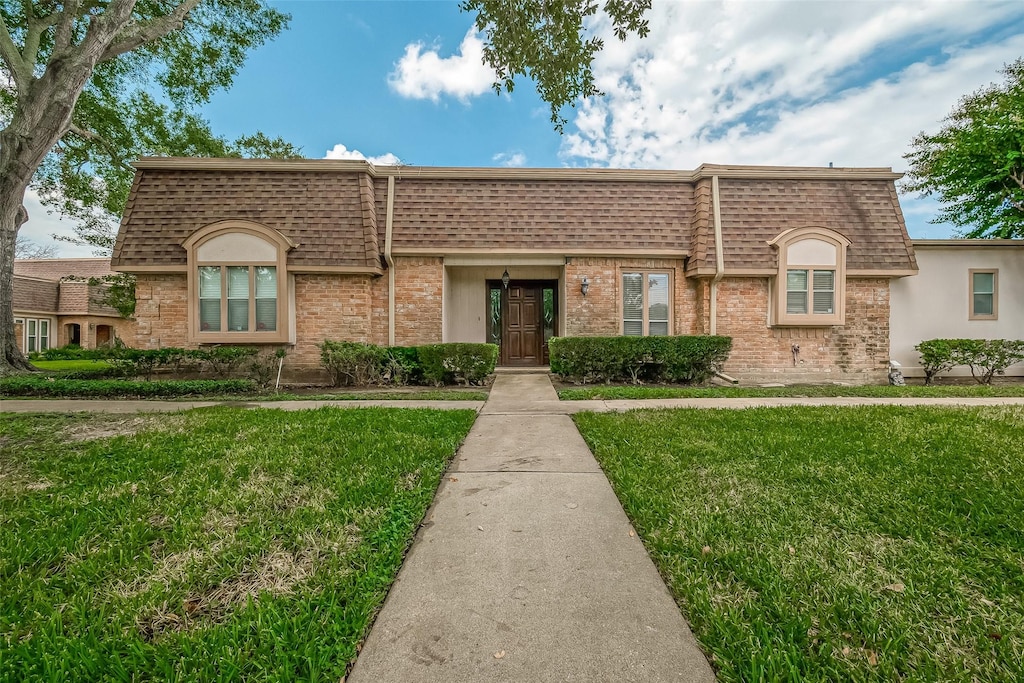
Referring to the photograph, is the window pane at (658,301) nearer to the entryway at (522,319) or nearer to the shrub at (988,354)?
the entryway at (522,319)

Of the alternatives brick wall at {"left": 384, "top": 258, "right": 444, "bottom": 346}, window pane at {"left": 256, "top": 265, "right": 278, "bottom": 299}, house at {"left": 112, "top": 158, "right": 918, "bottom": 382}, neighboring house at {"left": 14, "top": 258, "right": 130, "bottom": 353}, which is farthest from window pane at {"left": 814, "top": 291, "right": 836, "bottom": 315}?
neighboring house at {"left": 14, "top": 258, "right": 130, "bottom": 353}

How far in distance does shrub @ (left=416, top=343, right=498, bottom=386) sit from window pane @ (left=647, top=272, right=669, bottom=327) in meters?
4.08

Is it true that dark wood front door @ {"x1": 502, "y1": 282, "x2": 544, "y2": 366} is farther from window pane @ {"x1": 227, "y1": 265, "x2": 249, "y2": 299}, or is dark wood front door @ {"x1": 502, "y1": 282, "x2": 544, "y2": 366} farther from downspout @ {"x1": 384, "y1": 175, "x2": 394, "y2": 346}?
window pane @ {"x1": 227, "y1": 265, "x2": 249, "y2": 299}

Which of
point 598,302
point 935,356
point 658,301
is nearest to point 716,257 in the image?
point 658,301

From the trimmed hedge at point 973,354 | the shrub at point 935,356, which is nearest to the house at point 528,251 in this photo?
the shrub at point 935,356

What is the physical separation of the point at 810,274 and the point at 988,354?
13.4 ft

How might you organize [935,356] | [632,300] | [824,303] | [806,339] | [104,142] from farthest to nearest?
[104,142] < [632,300] < [806,339] < [824,303] < [935,356]

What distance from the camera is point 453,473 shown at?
133 inches

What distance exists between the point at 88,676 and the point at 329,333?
8377mm

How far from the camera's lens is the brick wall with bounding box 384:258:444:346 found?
9.58 m

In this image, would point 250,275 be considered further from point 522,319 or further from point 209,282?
point 522,319

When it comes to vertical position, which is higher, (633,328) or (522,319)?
(522,319)

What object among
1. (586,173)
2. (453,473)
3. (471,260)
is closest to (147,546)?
(453,473)

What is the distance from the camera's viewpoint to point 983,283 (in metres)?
9.98
